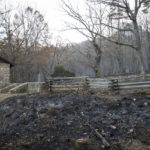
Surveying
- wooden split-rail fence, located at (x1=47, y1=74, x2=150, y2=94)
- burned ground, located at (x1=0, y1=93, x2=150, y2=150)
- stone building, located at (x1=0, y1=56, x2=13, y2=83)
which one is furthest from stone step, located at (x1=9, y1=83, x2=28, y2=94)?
burned ground, located at (x1=0, y1=93, x2=150, y2=150)

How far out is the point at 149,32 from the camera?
26.3m

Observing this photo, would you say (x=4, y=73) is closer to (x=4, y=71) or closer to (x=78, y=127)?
(x=4, y=71)

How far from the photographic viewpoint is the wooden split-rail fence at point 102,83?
25.2ft

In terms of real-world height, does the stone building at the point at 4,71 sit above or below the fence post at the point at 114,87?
above

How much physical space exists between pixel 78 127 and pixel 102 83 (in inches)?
197

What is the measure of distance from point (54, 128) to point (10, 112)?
2394mm

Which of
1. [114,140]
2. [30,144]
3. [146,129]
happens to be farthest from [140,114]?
[30,144]

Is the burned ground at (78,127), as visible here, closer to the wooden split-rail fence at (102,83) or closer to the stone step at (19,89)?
the wooden split-rail fence at (102,83)

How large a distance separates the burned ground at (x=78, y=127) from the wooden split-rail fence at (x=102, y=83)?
1909 millimetres

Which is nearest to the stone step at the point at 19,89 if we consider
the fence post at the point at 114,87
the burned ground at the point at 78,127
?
the burned ground at the point at 78,127

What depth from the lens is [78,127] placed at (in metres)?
A: 4.00

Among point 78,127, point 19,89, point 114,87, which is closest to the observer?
point 78,127

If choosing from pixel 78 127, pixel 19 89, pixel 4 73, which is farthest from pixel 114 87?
pixel 4 73

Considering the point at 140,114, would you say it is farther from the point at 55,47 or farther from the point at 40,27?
the point at 55,47
